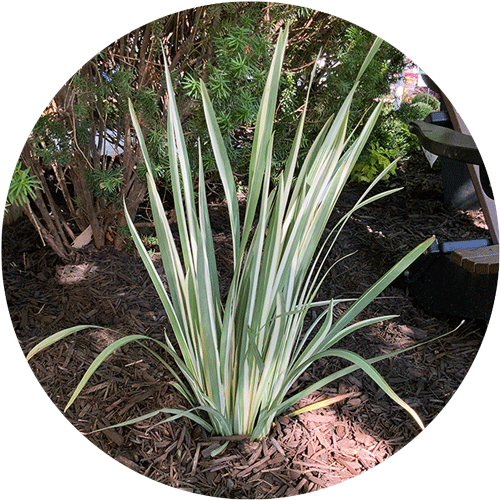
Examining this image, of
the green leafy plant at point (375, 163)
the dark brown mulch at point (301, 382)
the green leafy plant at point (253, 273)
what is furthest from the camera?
the green leafy plant at point (375, 163)

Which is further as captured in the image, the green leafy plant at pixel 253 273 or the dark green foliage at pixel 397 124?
the dark green foliage at pixel 397 124

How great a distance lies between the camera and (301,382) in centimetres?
105

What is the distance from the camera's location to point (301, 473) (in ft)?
2.89

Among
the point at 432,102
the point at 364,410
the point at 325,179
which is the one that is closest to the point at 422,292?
the point at 364,410

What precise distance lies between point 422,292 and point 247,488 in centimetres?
71

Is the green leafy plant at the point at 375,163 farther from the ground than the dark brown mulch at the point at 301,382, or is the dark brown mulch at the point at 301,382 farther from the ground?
the green leafy plant at the point at 375,163

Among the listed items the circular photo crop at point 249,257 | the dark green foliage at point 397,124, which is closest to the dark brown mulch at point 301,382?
the circular photo crop at point 249,257

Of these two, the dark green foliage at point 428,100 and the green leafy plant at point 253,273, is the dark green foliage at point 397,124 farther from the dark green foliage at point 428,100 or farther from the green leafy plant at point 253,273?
the green leafy plant at point 253,273

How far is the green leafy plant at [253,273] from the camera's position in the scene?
0.72 meters

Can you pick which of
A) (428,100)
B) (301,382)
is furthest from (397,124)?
(301,382)

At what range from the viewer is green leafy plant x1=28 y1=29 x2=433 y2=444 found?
2.38 ft

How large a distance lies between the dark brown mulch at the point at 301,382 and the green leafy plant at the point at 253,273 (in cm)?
8

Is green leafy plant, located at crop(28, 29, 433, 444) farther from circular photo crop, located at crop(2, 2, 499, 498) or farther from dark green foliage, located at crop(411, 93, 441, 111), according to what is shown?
dark green foliage, located at crop(411, 93, 441, 111)

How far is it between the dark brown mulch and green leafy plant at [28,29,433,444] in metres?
0.08
